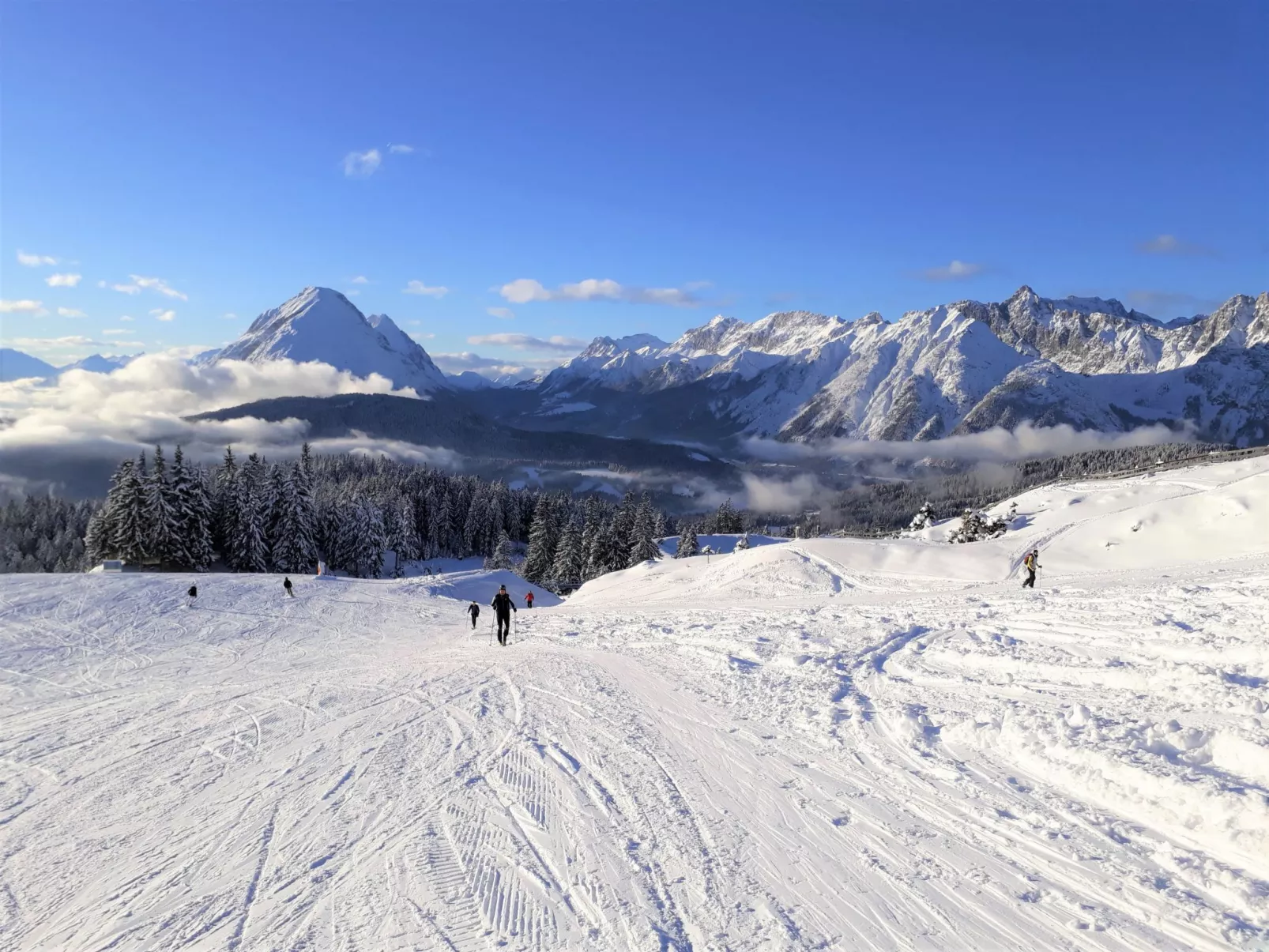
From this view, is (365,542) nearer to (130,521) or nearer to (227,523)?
(227,523)

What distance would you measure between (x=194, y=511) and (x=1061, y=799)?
2380 inches

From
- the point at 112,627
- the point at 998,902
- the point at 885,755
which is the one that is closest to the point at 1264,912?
the point at 998,902

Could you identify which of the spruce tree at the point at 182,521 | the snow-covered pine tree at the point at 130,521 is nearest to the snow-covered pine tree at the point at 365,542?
the spruce tree at the point at 182,521

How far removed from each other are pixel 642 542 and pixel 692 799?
2417 inches

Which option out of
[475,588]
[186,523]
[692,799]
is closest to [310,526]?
[186,523]

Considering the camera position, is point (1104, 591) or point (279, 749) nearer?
point (279, 749)

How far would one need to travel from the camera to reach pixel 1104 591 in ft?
61.2

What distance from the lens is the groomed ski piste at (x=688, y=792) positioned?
5.44 meters

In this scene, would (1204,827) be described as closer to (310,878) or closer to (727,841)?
(727,841)

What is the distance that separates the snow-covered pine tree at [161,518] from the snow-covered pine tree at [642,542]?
125 feet

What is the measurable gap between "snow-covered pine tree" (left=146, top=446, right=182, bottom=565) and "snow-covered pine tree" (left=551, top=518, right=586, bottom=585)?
108 feet

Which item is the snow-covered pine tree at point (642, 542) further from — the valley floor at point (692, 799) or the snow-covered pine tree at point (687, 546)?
the valley floor at point (692, 799)

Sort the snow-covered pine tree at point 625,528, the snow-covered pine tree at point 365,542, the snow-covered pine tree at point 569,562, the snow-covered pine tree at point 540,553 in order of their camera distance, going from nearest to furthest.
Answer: the snow-covered pine tree at point 365,542
the snow-covered pine tree at point 569,562
the snow-covered pine tree at point 625,528
the snow-covered pine tree at point 540,553

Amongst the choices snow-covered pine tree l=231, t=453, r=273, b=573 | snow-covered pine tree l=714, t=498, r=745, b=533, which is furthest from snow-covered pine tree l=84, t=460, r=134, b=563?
snow-covered pine tree l=714, t=498, r=745, b=533
